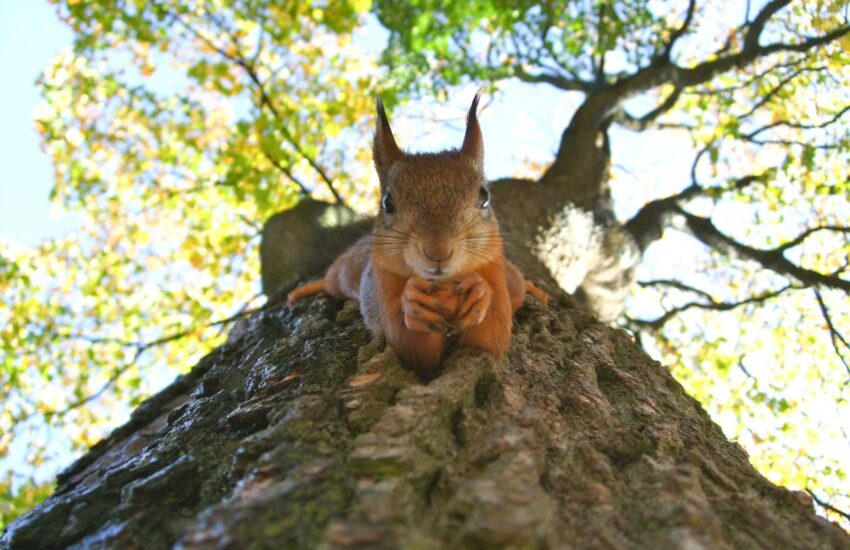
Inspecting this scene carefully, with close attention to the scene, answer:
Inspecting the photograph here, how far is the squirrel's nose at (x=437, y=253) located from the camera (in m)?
1.98

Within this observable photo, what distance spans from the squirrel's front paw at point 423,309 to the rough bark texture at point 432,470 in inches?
5.7

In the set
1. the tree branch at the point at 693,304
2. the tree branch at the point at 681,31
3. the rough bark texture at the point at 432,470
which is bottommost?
the rough bark texture at the point at 432,470

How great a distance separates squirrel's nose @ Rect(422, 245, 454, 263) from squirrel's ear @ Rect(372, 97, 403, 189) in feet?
2.42

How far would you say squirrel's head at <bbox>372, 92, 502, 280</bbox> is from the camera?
204 cm

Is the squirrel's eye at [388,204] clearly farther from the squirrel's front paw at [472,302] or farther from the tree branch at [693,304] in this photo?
the tree branch at [693,304]

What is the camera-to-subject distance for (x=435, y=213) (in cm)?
214

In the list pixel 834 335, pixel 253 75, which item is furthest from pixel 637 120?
pixel 253 75

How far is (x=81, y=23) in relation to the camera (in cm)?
539

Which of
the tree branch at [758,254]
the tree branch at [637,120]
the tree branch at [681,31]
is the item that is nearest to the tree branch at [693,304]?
the tree branch at [758,254]

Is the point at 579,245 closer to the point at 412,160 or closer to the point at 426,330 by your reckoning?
the point at 412,160

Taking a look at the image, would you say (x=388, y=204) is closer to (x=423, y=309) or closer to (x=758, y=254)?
(x=423, y=309)

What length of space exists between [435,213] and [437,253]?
23cm

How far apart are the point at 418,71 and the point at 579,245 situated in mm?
2627

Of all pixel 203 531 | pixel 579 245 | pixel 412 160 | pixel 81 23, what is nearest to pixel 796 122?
pixel 579 245
